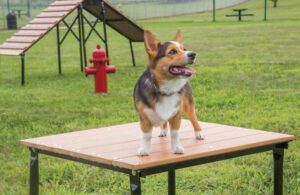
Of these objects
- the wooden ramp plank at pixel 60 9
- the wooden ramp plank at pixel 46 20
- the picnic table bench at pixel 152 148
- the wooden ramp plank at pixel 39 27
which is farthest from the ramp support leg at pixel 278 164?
the wooden ramp plank at pixel 60 9

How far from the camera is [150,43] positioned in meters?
3.37

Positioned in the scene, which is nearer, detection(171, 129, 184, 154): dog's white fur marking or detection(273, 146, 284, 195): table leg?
detection(171, 129, 184, 154): dog's white fur marking

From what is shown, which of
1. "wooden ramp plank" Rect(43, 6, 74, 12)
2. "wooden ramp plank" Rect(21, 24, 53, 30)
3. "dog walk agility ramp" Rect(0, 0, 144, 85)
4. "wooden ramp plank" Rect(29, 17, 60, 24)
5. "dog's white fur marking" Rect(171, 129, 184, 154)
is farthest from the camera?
"wooden ramp plank" Rect(43, 6, 74, 12)

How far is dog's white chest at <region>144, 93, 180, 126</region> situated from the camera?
341 centimetres

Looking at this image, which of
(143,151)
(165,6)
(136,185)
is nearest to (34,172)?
(143,151)

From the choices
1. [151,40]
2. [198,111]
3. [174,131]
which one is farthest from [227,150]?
[198,111]

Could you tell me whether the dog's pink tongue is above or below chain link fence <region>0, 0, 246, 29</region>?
below

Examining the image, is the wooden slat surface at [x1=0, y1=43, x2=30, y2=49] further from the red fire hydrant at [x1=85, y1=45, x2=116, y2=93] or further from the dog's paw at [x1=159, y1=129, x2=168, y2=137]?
the dog's paw at [x1=159, y1=129, x2=168, y2=137]

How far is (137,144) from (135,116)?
4115 mm

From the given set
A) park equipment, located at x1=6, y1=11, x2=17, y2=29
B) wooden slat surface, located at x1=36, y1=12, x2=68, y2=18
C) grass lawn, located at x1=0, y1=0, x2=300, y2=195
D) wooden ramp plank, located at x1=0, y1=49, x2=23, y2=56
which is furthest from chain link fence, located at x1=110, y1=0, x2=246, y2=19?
wooden ramp plank, located at x1=0, y1=49, x2=23, y2=56

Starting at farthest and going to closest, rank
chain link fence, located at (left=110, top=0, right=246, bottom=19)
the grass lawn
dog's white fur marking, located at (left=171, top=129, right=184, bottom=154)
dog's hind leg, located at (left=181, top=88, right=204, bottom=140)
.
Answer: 1. chain link fence, located at (left=110, top=0, right=246, bottom=19)
2. the grass lawn
3. dog's hind leg, located at (left=181, top=88, right=204, bottom=140)
4. dog's white fur marking, located at (left=171, top=129, right=184, bottom=154)

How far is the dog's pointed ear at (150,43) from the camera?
3357 millimetres

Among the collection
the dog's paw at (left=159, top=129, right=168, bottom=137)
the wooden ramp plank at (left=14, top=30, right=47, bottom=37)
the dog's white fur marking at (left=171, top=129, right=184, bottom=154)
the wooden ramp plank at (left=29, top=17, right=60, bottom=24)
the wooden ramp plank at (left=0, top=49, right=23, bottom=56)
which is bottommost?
the dog's paw at (left=159, top=129, right=168, bottom=137)

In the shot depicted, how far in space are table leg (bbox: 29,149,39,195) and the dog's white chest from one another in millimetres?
953
